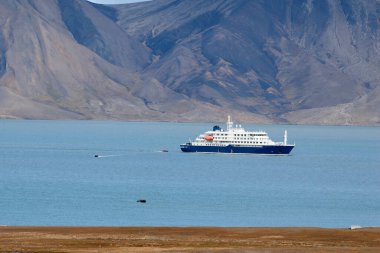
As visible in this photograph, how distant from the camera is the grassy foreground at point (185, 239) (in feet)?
188

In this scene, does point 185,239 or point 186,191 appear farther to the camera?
point 186,191

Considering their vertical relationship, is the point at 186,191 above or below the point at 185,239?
above

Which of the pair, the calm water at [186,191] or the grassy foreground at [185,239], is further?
the calm water at [186,191]

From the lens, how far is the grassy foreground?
188 feet

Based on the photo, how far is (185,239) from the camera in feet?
204

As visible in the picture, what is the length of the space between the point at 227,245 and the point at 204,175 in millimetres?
83344

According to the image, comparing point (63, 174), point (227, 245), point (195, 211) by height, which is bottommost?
point (227, 245)

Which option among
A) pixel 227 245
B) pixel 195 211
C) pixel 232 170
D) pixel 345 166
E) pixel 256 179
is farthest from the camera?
pixel 345 166

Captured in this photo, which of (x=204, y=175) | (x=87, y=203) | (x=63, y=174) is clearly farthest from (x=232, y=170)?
(x=87, y=203)

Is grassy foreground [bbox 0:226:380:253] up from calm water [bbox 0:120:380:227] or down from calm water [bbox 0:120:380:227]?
down

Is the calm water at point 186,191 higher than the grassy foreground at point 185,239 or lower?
higher

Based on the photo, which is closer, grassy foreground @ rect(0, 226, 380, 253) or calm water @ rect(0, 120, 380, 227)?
grassy foreground @ rect(0, 226, 380, 253)

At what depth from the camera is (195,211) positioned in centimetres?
9350

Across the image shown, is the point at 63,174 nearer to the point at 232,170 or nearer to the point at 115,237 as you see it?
the point at 232,170
